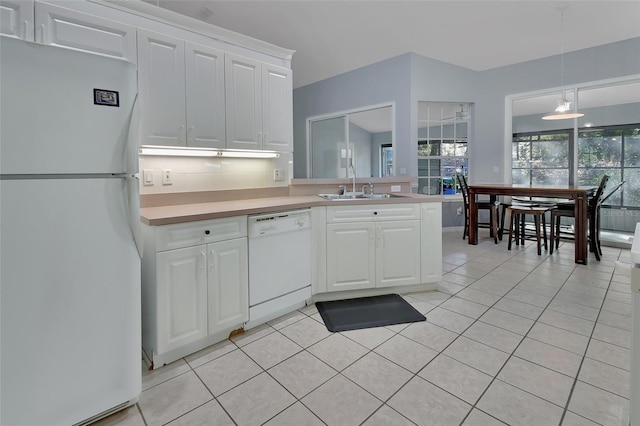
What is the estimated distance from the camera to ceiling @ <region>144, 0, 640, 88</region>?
12.7ft

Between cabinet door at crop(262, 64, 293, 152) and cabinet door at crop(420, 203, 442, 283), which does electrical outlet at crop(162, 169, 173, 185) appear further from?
cabinet door at crop(420, 203, 442, 283)

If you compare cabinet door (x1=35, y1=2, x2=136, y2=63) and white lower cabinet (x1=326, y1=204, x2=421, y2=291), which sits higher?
cabinet door (x1=35, y1=2, x2=136, y2=63)

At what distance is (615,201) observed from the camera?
16.3ft

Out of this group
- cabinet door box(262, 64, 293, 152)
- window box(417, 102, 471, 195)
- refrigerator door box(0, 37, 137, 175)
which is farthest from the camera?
window box(417, 102, 471, 195)

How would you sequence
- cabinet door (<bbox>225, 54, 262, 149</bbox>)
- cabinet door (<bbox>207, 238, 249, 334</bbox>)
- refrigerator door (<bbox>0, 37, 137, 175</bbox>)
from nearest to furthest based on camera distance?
refrigerator door (<bbox>0, 37, 137, 175</bbox>)
cabinet door (<bbox>207, 238, 249, 334</bbox>)
cabinet door (<bbox>225, 54, 262, 149</bbox>)

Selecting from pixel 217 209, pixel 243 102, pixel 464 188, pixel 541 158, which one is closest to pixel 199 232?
pixel 217 209

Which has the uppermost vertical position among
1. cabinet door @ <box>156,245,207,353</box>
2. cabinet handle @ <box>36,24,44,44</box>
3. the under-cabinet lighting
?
cabinet handle @ <box>36,24,44,44</box>

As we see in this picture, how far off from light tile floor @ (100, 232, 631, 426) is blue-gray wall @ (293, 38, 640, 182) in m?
3.26

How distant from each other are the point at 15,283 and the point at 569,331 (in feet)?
10.1

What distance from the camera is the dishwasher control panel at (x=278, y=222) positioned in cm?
223

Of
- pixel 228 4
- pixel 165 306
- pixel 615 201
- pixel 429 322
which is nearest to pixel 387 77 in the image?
pixel 228 4

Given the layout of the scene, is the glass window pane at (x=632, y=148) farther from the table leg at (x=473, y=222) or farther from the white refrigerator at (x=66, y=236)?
the white refrigerator at (x=66, y=236)

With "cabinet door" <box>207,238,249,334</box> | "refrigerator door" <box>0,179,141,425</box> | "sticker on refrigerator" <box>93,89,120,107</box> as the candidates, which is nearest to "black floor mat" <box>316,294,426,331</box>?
"cabinet door" <box>207,238,249,334</box>

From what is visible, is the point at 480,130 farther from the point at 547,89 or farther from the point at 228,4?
the point at 228,4
